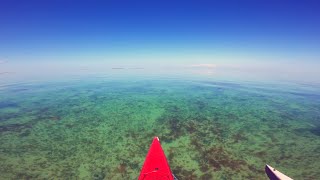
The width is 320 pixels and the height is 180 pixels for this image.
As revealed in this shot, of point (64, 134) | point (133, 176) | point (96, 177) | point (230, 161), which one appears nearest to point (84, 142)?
point (64, 134)

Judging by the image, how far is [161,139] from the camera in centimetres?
1423

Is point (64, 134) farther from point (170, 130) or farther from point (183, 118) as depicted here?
point (183, 118)

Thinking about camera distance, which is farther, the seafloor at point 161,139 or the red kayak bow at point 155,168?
the seafloor at point 161,139

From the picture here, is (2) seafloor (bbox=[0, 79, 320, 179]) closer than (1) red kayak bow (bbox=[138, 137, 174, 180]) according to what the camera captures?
No

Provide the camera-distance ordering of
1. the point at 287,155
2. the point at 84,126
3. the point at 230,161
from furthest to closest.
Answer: the point at 84,126
the point at 287,155
the point at 230,161

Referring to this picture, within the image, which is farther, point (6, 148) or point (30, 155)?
point (6, 148)

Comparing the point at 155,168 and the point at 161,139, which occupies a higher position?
the point at 155,168

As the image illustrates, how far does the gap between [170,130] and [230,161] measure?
5.88 meters

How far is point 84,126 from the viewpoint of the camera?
16.8m

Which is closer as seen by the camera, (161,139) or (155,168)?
(155,168)

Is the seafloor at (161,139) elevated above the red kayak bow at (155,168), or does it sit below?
below

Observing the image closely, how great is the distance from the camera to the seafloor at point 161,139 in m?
10.4

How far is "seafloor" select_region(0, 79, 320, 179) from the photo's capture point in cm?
1042

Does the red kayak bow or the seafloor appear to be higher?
the red kayak bow
